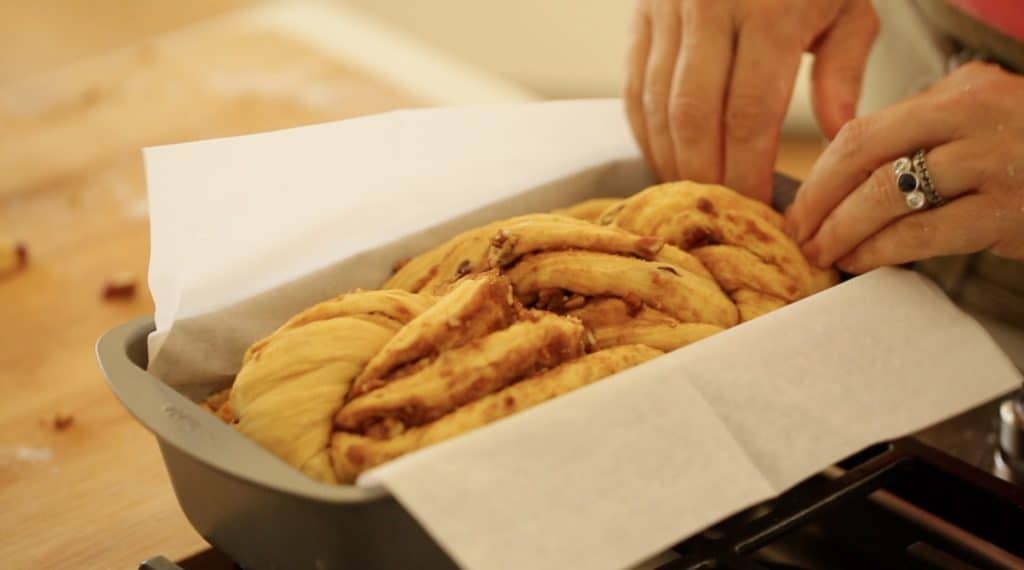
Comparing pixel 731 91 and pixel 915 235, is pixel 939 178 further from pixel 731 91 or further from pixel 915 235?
pixel 731 91

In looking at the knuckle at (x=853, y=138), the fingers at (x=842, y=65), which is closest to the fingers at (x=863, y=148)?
the knuckle at (x=853, y=138)

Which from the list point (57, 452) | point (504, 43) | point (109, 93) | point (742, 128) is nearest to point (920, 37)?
point (742, 128)

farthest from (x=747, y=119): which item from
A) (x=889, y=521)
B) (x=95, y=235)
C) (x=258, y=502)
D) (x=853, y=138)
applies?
(x=95, y=235)

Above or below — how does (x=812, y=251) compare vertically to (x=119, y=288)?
above

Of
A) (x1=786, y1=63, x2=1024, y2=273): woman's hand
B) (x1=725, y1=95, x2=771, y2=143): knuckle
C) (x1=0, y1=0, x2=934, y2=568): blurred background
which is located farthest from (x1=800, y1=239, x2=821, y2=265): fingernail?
(x1=0, y1=0, x2=934, y2=568): blurred background

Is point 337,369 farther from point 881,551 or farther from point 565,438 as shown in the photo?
point 881,551
